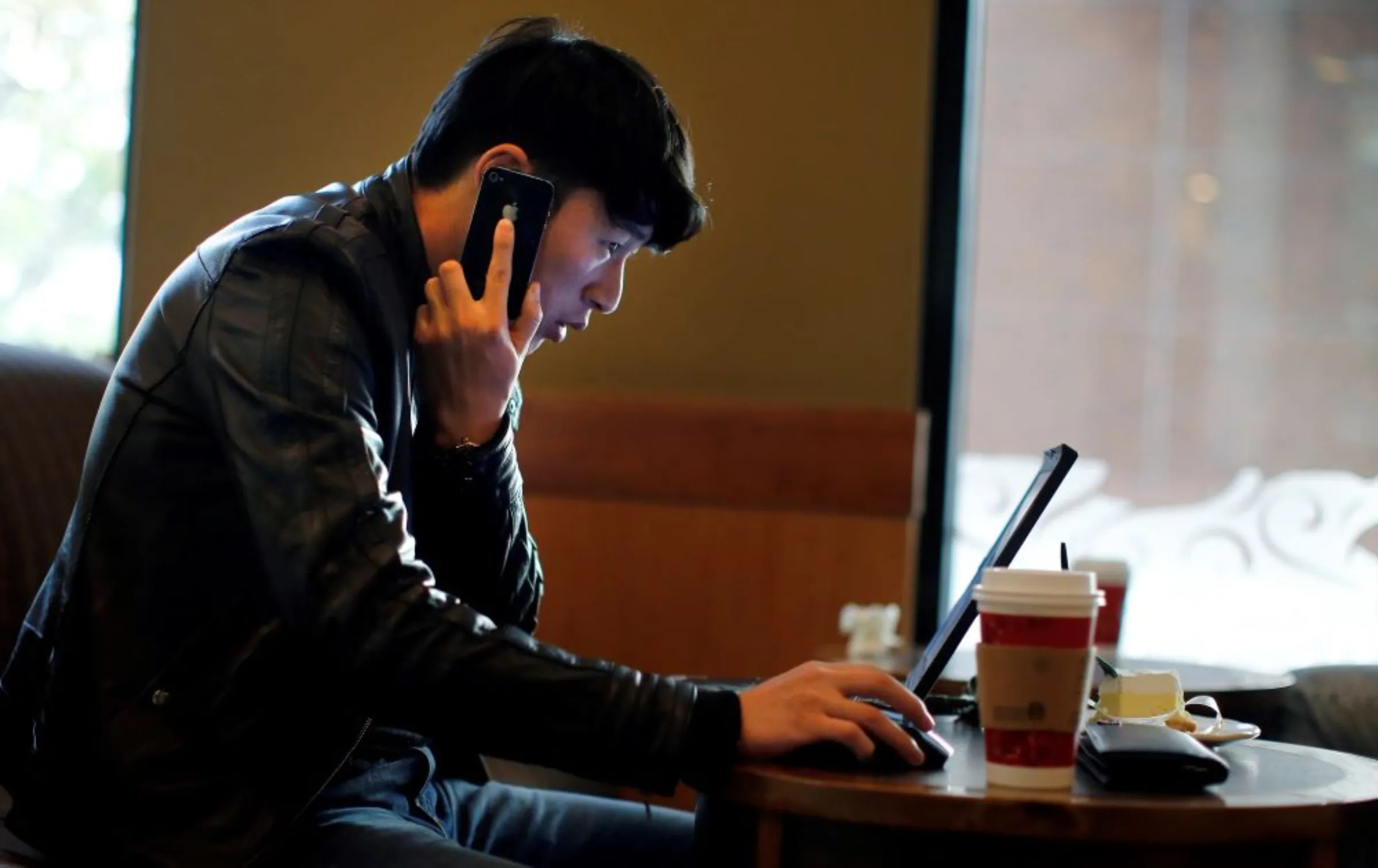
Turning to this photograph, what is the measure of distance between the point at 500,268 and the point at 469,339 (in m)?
0.08

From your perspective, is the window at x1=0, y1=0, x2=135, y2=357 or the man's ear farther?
the window at x1=0, y1=0, x2=135, y2=357

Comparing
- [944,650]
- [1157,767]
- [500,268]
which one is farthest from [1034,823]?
[500,268]

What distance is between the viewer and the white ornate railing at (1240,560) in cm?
315

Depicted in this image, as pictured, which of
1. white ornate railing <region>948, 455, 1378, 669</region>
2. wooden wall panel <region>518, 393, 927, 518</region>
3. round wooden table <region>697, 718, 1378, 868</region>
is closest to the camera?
round wooden table <region>697, 718, 1378, 868</region>

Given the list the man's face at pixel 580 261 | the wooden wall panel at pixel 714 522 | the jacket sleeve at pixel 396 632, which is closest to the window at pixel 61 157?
the wooden wall panel at pixel 714 522

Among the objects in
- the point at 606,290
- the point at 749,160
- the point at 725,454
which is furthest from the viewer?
the point at 749,160

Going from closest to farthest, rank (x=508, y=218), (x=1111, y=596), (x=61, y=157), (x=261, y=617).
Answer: (x=261, y=617) → (x=508, y=218) → (x=1111, y=596) → (x=61, y=157)

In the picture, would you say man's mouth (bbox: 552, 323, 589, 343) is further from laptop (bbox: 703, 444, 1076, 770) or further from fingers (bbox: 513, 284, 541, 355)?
laptop (bbox: 703, 444, 1076, 770)

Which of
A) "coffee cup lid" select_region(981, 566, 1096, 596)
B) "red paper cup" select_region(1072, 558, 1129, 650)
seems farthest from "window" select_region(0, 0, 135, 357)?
"coffee cup lid" select_region(981, 566, 1096, 596)

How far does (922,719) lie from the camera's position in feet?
4.00

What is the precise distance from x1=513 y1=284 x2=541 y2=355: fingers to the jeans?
429mm

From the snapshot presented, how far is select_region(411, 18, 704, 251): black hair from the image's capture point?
1536mm

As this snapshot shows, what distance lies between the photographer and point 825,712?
1.17 meters

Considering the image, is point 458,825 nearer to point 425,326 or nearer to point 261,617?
point 261,617
